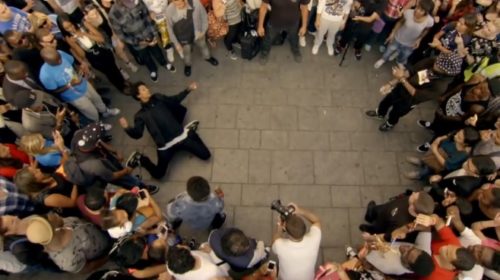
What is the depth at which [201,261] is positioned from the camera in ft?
12.9

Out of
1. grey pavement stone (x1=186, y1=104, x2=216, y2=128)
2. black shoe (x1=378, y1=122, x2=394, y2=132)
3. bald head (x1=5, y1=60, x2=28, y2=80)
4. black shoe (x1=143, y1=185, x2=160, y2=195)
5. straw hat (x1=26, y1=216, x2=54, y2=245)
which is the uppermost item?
bald head (x1=5, y1=60, x2=28, y2=80)

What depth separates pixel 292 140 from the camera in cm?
661

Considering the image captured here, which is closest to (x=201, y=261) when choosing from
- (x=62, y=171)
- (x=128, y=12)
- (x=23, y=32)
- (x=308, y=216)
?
(x=308, y=216)

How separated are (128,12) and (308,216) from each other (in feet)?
12.9

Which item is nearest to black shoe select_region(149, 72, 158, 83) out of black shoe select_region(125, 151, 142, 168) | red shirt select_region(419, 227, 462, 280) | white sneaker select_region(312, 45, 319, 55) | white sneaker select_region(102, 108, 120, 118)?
white sneaker select_region(102, 108, 120, 118)

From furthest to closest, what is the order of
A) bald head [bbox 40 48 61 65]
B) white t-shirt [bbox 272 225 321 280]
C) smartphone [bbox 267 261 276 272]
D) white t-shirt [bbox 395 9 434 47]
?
white t-shirt [bbox 395 9 434 47] → bald head [bbox 40 48 61 65] → smartphone [bbox 267 261 276 272] → white t-shirt [bbox 272 225 321 280]

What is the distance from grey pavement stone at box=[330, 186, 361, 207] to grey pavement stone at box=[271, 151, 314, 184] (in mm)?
419

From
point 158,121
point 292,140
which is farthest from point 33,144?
point 292,140

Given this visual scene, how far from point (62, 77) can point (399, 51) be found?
546cm

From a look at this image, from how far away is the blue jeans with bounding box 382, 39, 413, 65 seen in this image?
6.74 m

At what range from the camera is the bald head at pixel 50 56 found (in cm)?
514

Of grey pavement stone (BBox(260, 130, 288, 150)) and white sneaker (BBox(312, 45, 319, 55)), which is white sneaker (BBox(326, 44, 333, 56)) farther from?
grey pavement stone (BBox(260, 130, 288, 150))

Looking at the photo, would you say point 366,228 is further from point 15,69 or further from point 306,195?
point 15,69

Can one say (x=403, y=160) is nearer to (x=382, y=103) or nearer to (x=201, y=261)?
(x=382, y=103)
